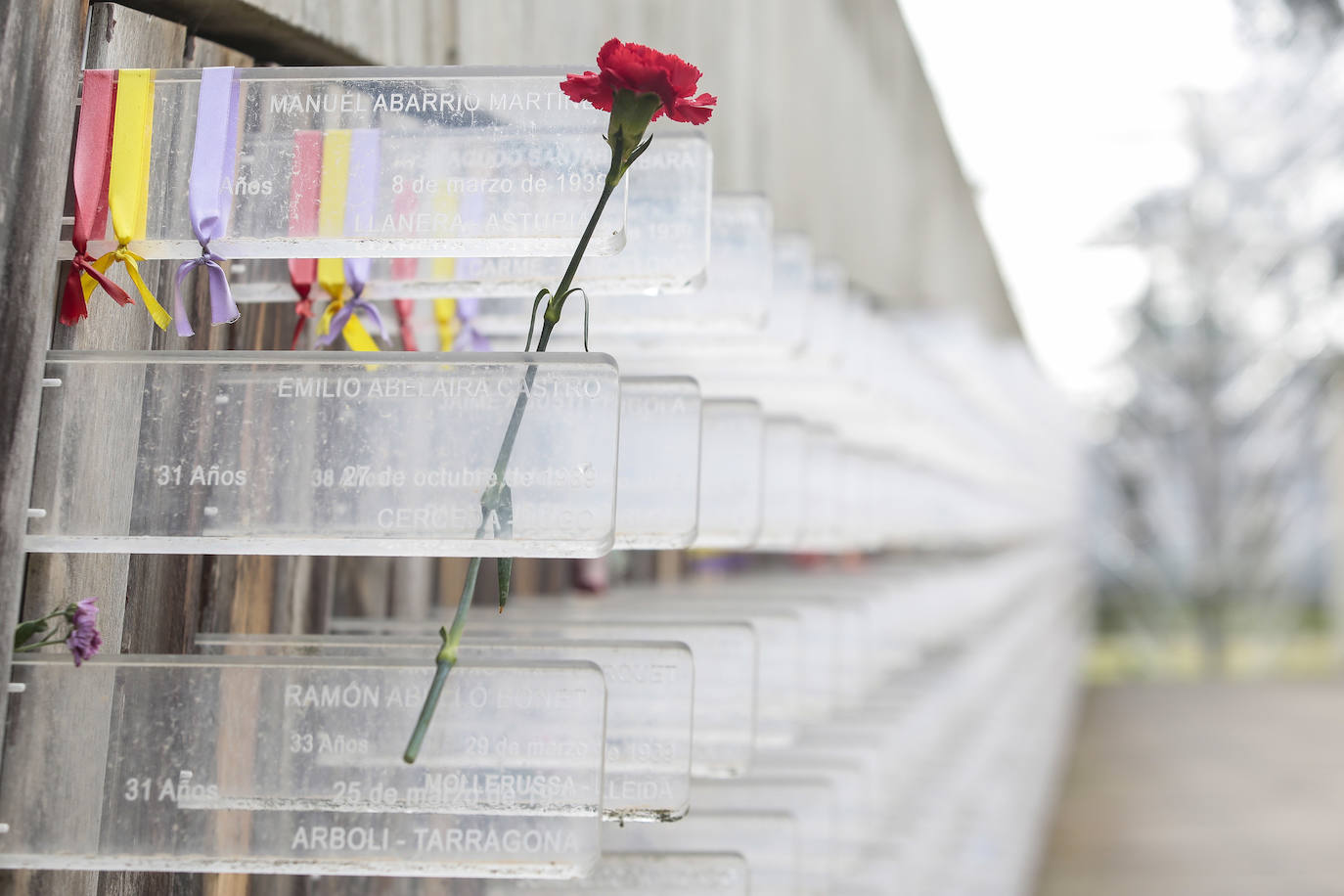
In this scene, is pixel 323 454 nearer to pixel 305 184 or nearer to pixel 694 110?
pixel 305 184

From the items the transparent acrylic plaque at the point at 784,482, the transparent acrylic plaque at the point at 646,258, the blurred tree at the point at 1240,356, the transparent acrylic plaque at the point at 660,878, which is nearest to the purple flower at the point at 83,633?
the transparent acrylic plaque at the point at 646,258

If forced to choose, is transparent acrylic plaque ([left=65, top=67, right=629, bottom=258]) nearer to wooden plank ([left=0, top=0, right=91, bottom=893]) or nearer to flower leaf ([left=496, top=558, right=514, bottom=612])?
wooden plank ([left=0, top=0, right=91, bottom=893])

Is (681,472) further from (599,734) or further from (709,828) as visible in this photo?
(709,828)

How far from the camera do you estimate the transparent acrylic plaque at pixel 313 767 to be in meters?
0.61

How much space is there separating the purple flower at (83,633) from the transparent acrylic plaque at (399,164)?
0.56 feet

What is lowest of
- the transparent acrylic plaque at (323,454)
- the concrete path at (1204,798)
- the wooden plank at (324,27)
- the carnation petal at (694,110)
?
the concrete path at (1204,798)

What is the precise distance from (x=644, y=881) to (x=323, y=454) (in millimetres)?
376

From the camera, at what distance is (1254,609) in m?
8.54

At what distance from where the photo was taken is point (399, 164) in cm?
61

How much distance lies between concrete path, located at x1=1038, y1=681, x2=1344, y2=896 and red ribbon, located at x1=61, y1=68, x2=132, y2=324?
3.77 m

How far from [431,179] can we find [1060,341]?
795 cm

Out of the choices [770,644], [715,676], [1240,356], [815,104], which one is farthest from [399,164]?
[1240,356]

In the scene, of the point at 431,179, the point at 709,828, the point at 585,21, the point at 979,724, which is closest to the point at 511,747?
the point at 431,179

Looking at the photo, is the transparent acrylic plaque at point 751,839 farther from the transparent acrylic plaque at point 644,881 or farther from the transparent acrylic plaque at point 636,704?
the transparent acrylic plaque at point 636,704
